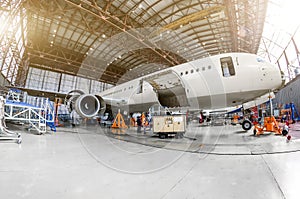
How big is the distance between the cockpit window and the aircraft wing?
189cm

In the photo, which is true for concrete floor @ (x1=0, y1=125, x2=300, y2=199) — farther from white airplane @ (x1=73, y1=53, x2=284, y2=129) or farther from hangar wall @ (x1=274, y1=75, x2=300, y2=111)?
hangar wall @ (x1=274, y1=75, x2=300, y2=111)

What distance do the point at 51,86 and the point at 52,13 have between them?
22.7 meters

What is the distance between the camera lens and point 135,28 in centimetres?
1455

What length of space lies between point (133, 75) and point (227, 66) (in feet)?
91.0

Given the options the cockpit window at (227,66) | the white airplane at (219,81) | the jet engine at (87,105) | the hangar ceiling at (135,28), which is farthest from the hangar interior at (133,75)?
the cockpit window at (227,66)

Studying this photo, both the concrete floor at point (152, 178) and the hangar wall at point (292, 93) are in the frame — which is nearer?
the concrete floor at point (152, 178)

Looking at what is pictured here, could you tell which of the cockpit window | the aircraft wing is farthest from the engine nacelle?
the cockpit window

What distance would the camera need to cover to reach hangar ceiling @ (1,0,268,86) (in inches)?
487

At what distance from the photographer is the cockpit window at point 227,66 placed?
17.6 ft

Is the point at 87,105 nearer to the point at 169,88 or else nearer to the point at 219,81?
the point at 169,88

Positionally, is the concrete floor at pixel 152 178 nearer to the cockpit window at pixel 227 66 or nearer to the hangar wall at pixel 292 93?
the cockpit window at pixel 227 66

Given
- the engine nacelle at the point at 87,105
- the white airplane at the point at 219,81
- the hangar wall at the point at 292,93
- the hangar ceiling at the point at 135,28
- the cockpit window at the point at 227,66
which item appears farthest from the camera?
the hangar wall at the point at 292,93

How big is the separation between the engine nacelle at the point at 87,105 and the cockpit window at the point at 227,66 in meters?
6.63

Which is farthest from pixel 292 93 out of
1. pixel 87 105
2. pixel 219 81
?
pixel 87 105
